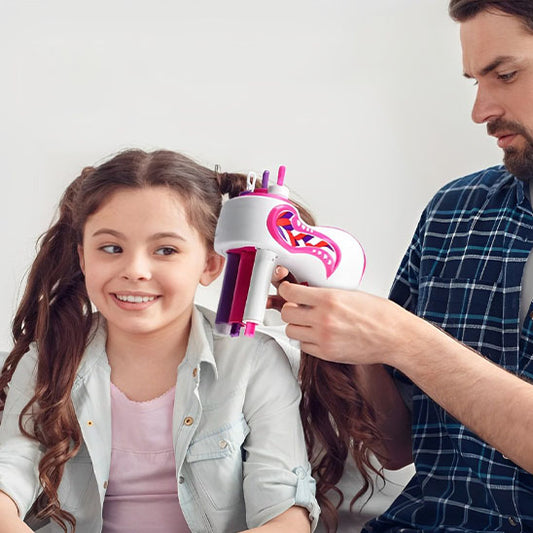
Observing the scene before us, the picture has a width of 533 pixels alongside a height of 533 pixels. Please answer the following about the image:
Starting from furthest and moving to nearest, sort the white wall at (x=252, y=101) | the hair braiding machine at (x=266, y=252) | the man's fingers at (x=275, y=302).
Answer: the white wall at (x=252, y=101) → the man's fingers at (x=275, y=302) → the hair braiding machine at (x=266, y=252)

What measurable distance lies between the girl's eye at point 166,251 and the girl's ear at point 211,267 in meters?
0.08

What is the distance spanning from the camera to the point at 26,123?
2400 mm

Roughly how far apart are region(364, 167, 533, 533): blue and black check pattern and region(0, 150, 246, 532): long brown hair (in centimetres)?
38

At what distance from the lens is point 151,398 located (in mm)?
1638

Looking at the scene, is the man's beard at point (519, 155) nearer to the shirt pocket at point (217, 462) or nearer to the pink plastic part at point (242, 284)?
the pink plastic part at point (242, 284)

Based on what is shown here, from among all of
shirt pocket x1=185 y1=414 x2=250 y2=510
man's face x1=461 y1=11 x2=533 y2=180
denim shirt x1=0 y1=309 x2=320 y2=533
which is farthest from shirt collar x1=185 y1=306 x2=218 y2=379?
man's face x1=461 y1=11 x2=533 y2=180

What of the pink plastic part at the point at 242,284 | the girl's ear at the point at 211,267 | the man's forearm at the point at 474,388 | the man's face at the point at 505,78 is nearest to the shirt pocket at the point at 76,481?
the girl's ear at the point at 211,267

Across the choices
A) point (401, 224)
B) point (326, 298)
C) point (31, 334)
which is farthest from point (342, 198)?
point (326, 298)

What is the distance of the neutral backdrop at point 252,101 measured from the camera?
→ 2400 mm

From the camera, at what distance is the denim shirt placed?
5.10ft

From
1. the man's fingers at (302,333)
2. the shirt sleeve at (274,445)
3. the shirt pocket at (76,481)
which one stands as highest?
the man's fingers at (302,333)

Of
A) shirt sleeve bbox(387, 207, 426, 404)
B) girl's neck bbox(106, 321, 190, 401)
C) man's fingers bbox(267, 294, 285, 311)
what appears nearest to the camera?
man's fingers bbox(267, 294, 285, 311)

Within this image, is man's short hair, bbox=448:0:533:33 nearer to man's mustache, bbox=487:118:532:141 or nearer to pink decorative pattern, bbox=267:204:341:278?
man's mustache, bbox=487:118:532:141

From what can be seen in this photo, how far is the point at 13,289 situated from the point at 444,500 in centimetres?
123
